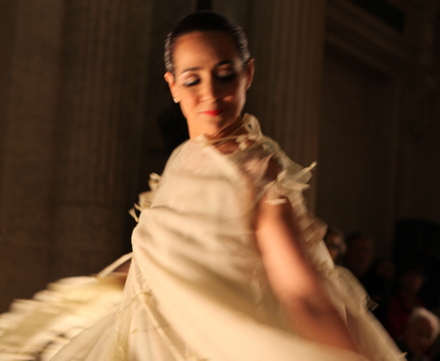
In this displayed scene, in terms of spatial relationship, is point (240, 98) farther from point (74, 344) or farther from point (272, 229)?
point (74, 344)

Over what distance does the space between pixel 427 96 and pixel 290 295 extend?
343 inches

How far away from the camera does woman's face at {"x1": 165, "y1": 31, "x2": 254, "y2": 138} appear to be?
135cm

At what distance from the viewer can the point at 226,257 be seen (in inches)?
48.9

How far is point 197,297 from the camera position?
3.96ft

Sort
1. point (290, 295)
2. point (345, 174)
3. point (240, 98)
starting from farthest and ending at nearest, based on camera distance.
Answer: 1. point (345, 174)
2. point (240, 98)
3. point (290, 295)

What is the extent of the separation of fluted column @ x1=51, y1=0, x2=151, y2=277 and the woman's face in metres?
3.39

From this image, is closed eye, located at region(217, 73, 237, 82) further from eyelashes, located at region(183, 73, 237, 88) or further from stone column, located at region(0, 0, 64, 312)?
stone column, located at region(0, 0, 64, 312)

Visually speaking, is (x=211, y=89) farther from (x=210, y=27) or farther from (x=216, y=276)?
(x=216, y=276)

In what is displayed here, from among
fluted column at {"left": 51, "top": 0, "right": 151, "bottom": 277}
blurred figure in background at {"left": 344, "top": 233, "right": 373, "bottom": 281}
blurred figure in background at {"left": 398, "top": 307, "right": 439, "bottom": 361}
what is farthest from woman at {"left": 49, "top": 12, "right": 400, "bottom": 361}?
blurred figure in background at {"left": 344, "top": 233, "right": 373, "bottom": 281}

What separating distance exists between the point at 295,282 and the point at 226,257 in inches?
7.6

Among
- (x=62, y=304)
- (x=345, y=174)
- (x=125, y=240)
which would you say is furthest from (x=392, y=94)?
(x=62, y=304)

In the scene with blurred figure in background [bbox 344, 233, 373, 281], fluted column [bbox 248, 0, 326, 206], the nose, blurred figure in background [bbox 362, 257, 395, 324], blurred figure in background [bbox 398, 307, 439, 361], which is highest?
fluted column [bbox 248, 0, 326, 206]

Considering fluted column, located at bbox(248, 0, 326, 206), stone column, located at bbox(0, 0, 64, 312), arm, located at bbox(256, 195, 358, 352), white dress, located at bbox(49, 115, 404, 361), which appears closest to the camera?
arm, located at bbox(256, 195, 358, 352)

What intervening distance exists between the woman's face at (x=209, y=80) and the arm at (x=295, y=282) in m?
0.29
